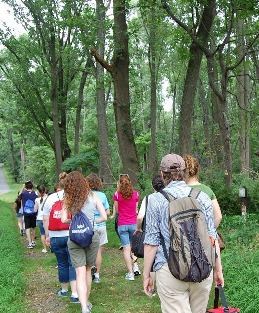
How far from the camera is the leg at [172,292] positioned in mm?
3807

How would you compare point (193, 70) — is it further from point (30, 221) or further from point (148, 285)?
point (148, 285)

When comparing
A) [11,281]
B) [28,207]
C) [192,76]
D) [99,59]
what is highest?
[99,59]

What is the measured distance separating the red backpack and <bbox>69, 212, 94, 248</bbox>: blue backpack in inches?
30.0

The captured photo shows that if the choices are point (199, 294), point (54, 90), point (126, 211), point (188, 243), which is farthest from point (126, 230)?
point (54, 90)

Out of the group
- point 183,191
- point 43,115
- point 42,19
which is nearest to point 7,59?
point 43,115

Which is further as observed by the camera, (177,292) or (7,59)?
(7,59)

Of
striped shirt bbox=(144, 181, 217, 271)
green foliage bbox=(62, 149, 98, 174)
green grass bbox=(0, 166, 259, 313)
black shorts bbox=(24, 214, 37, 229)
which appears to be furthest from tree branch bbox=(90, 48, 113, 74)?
green foliage bbox=(62, 149, 98, 174)

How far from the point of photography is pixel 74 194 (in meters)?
6.48

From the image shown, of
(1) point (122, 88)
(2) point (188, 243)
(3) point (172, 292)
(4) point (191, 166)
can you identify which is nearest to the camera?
(2) point (188, 243)

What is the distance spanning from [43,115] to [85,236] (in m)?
23.0

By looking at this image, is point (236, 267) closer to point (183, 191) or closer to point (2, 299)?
point (2, 299)

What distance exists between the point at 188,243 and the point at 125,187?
513 cm

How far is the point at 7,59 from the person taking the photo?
29500mm

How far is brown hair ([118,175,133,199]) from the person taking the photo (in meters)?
8.79
